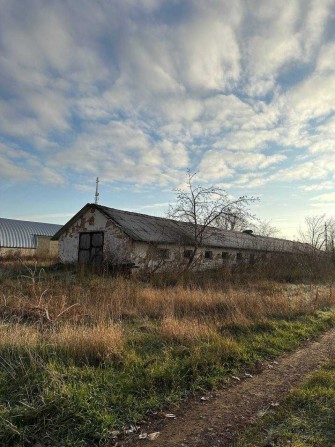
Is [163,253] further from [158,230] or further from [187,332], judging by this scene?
[187,332]

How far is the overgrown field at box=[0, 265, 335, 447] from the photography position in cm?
364

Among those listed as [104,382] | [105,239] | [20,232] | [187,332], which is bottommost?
[104,382]

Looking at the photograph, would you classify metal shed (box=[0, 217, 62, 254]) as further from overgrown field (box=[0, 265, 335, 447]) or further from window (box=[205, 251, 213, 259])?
overgrown field (box=[0, 265, 335, 447])

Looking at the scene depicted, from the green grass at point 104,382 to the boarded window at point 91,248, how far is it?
13515 mm

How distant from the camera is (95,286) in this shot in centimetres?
1191

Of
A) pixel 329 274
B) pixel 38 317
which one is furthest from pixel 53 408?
pixel 329 274

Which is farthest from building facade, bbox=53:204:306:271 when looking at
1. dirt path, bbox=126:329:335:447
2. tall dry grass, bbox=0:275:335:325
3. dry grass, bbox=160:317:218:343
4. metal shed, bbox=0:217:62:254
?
metal shed, bbox=0:217:62:254

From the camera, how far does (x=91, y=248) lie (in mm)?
20422

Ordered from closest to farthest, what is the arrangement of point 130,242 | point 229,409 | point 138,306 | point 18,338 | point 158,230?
Result: point 229,409
point 18,338
point 138,306
point 130,242
point 158,230

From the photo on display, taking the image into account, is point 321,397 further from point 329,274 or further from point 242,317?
point 329,274

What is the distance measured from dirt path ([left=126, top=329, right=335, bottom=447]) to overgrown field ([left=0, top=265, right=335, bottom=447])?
0.28 m

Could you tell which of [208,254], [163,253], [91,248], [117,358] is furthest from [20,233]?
[117,358]

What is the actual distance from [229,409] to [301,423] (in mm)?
837

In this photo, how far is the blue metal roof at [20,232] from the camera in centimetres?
3644
